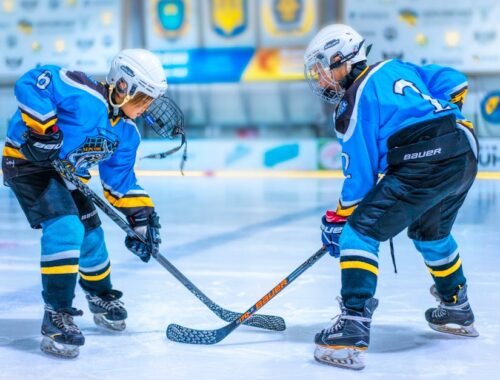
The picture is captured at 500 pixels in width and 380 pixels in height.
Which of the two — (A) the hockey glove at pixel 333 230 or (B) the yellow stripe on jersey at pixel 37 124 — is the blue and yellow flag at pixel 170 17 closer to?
(B) the yellow stripe on jersey at pixel 37 124

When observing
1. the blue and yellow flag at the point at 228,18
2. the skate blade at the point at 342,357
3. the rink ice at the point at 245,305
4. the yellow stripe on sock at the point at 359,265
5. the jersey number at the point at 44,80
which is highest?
the jersey number at the point at 44,80

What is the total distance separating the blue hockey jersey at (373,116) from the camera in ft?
6.94

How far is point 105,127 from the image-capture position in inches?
93.7

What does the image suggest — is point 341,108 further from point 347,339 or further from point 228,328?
point 228,328

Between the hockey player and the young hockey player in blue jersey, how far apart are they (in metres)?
0.54

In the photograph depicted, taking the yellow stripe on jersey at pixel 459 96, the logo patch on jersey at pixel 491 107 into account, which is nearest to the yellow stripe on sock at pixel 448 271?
the yellow stripe on jersey at pixel 459 96

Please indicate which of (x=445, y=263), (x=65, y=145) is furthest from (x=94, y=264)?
(x=445, y=263)

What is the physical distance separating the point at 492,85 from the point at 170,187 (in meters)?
4.89

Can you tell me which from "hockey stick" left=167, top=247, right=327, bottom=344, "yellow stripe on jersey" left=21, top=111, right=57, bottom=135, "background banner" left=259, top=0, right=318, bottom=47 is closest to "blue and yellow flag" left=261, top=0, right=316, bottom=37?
"background banner" left=259, top=0, right=318, bottom=47

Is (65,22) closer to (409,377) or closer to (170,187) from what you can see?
(170,187)

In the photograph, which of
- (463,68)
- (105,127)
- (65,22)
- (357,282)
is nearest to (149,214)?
(105,127)

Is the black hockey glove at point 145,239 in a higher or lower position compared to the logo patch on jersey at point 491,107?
higher

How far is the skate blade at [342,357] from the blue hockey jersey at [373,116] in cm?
38

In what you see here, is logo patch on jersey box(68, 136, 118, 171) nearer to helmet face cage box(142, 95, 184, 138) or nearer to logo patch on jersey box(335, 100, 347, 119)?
helmet face cage box(142, 95, 184, 138)
